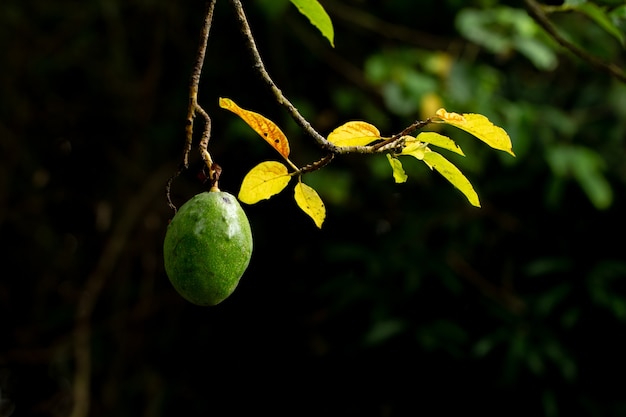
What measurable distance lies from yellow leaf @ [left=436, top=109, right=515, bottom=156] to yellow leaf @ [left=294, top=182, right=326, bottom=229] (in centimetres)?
16

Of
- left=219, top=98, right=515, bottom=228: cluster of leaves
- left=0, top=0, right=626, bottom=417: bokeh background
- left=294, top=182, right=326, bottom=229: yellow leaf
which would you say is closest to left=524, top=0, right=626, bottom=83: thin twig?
left=219, top=98, right=515, bottom=228: cluster of leaves

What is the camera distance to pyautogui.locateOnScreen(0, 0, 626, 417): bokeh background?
2.55 metres

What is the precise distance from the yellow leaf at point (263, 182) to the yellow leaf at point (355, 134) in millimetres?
72

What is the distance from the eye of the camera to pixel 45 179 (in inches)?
109

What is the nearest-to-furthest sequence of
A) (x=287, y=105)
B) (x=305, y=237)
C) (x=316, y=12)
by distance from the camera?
(x=287, y=105), (x=316, y=12), (x=305, y=237)

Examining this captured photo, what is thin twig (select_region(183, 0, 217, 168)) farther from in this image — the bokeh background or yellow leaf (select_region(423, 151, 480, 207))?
the bokeh background

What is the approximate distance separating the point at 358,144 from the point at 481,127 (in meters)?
0.13

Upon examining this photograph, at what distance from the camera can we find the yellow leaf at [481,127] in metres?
0.74

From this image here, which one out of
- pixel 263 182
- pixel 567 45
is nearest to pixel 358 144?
pixel 263 182

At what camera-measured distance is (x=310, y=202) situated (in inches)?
30.0

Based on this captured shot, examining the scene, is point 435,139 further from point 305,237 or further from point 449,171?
point 305,237

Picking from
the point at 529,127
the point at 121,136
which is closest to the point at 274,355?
the point at 121,136

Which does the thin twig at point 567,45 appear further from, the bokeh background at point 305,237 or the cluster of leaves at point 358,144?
the bokeh background at point 305,237

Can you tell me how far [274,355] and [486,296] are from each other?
88 centimetres
